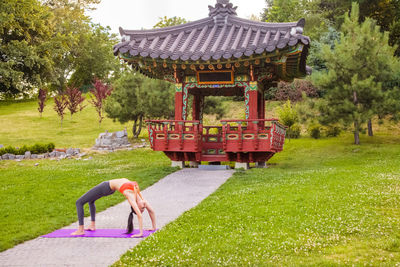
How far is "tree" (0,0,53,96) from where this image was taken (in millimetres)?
27544

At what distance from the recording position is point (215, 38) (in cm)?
1736

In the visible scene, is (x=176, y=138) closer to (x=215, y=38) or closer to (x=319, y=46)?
(x=215, y=38)

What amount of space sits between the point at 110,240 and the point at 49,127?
3241 cm

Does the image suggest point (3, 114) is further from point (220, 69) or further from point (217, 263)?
point (217, 263)

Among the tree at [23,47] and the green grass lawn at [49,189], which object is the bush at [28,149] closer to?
the green grass lawn at [49,189]

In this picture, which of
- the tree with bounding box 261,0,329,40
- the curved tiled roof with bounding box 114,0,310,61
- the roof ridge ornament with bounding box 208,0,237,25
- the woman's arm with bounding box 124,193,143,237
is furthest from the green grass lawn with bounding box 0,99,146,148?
the woman's arm with bounding box 124,193,143,237

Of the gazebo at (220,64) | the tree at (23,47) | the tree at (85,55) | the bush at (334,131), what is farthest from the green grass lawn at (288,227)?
the tree at (85,55)

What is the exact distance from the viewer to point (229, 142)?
53.3 ft

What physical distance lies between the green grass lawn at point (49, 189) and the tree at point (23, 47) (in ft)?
30.1

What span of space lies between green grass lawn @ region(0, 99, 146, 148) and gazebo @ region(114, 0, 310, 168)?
1335 centimetres

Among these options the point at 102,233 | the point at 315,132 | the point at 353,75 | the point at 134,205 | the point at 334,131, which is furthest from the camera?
the point at 315,132

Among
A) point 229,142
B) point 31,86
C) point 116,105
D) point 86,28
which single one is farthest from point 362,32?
point 86,28

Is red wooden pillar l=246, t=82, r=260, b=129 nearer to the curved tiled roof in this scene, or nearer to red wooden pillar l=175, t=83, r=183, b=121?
the curved tiled roof

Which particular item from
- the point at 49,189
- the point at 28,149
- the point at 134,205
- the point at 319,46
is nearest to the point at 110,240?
the point at 134,205
